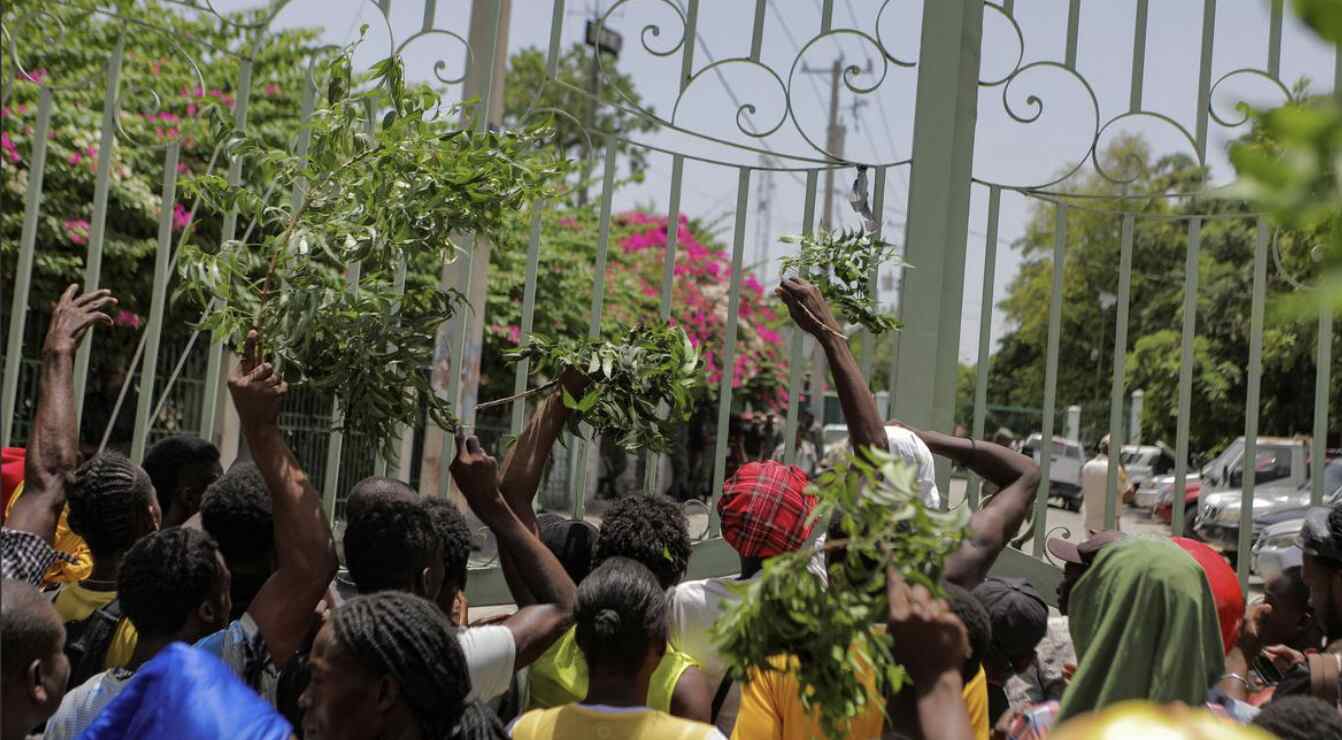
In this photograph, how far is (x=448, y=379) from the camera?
4398 millimetres

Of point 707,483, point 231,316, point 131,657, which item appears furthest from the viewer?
point 707,483

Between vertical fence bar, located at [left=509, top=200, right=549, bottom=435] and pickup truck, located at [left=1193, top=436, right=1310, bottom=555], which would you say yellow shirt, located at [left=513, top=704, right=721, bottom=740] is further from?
pickup truck, located at [left=1193, top=436, right=1310, bottom=555]

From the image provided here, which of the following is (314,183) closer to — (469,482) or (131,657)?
(469,482)

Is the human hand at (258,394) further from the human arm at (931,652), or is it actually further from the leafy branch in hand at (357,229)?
the human arm at (931,652)

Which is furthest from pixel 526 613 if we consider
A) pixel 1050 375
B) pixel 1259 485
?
pixel 1259 485

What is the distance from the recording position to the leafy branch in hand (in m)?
3.12

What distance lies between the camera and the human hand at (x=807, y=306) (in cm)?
338

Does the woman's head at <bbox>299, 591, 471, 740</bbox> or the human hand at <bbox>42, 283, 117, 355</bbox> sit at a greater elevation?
the human hand at <bbox>42, 283, 117, 355</bbox>

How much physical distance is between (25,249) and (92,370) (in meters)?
6.38

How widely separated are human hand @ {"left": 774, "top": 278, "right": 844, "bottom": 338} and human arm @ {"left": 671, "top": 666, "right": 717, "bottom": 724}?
950 millimetres

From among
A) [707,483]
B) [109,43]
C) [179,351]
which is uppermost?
[109,43]

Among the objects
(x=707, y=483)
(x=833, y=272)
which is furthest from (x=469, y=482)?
(x=707, y=483)

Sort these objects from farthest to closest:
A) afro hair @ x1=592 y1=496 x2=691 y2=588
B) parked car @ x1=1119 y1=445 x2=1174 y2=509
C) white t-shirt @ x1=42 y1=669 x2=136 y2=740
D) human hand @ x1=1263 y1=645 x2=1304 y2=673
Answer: parked car @ x1=1119 y1=445 x2=1174 y2=509 → human hand @ x1=1263 y1=645 x2=1304 y2=673 → afro hair @ x1=592 y1=496 x2=691 y2=588 → white t-shirt @ x1=42 y1=669 x2=136 y2=740

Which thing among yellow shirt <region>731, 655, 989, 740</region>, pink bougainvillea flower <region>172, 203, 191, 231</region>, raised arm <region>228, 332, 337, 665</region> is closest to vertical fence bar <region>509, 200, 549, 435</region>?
raised arm <region>228, 332, 337, 665</region>
